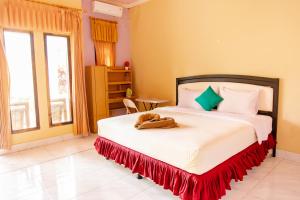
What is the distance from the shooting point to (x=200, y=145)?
199 cm

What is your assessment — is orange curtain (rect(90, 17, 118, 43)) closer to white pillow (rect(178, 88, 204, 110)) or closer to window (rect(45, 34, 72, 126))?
window (rect(45, 34, 72, 126))

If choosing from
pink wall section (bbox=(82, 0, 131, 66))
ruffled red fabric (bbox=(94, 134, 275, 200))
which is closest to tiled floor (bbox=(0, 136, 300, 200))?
ruffled red fabric (bbox=(94, 134, 275, 200))

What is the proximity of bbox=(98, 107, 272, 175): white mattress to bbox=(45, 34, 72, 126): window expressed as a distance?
5.05 ft

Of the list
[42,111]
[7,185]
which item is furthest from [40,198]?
[42,111]

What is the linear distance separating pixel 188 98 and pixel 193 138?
184 centimetres

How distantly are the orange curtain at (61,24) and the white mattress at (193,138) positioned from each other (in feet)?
4.58

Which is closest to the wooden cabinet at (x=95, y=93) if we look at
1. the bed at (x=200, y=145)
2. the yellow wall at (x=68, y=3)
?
the yellow wall at (x=68, y=3)

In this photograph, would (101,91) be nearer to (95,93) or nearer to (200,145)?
(95,93)

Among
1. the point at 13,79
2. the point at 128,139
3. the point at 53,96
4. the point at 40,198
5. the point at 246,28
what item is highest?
the point at 246,28

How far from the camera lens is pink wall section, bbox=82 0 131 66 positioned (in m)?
4.64

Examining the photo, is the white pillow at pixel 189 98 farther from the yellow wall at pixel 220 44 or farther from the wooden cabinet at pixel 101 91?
the wooden cabinet at pixel 101 91

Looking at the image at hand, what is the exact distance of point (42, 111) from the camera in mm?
4008

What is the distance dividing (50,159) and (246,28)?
358cm

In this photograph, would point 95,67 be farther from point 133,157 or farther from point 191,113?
point 133,157
